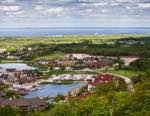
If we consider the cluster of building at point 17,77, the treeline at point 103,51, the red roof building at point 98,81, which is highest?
the red roof building at point 98,81

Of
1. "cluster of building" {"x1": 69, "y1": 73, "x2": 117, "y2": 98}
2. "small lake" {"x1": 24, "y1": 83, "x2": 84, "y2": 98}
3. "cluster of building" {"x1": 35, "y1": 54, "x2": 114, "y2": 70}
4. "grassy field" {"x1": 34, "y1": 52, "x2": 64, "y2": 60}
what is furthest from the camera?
"grassy field" {"x1": 34, "y1": 52, "x2": 64, "y2": 60}

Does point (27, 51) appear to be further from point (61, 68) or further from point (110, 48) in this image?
point (61, 68)

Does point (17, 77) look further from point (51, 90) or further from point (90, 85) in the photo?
point (90, 85)

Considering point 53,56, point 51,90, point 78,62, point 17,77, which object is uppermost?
point 51,90

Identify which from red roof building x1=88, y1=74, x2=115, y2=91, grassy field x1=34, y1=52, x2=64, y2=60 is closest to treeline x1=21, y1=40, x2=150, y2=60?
grassy field x1=34, y1=52, x2=64, y2=60

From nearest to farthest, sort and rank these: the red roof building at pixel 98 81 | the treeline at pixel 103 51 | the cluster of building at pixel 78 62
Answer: the red roof building at pixel 98 81 < the cluster of building at pixel 78 62 < the treeline at pixel 103 51

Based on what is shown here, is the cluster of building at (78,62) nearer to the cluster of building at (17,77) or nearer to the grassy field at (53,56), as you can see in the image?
the grassy field at (53,56)

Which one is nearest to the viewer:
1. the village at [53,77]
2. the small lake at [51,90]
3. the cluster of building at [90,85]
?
the village at [53,77]

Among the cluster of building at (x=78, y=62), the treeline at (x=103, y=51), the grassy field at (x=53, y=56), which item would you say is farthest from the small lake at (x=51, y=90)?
the grassy field at (x=53, y=56)

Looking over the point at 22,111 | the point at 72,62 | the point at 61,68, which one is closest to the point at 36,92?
the point at 22,111

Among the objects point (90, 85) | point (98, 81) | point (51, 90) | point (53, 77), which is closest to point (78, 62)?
point (53, 77)

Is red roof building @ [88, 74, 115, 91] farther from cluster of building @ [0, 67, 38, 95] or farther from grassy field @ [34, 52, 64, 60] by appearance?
grassy field @ [34, 52, 64, 60]

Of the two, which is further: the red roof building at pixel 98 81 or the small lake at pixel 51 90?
the small lake at pixel 51 90
